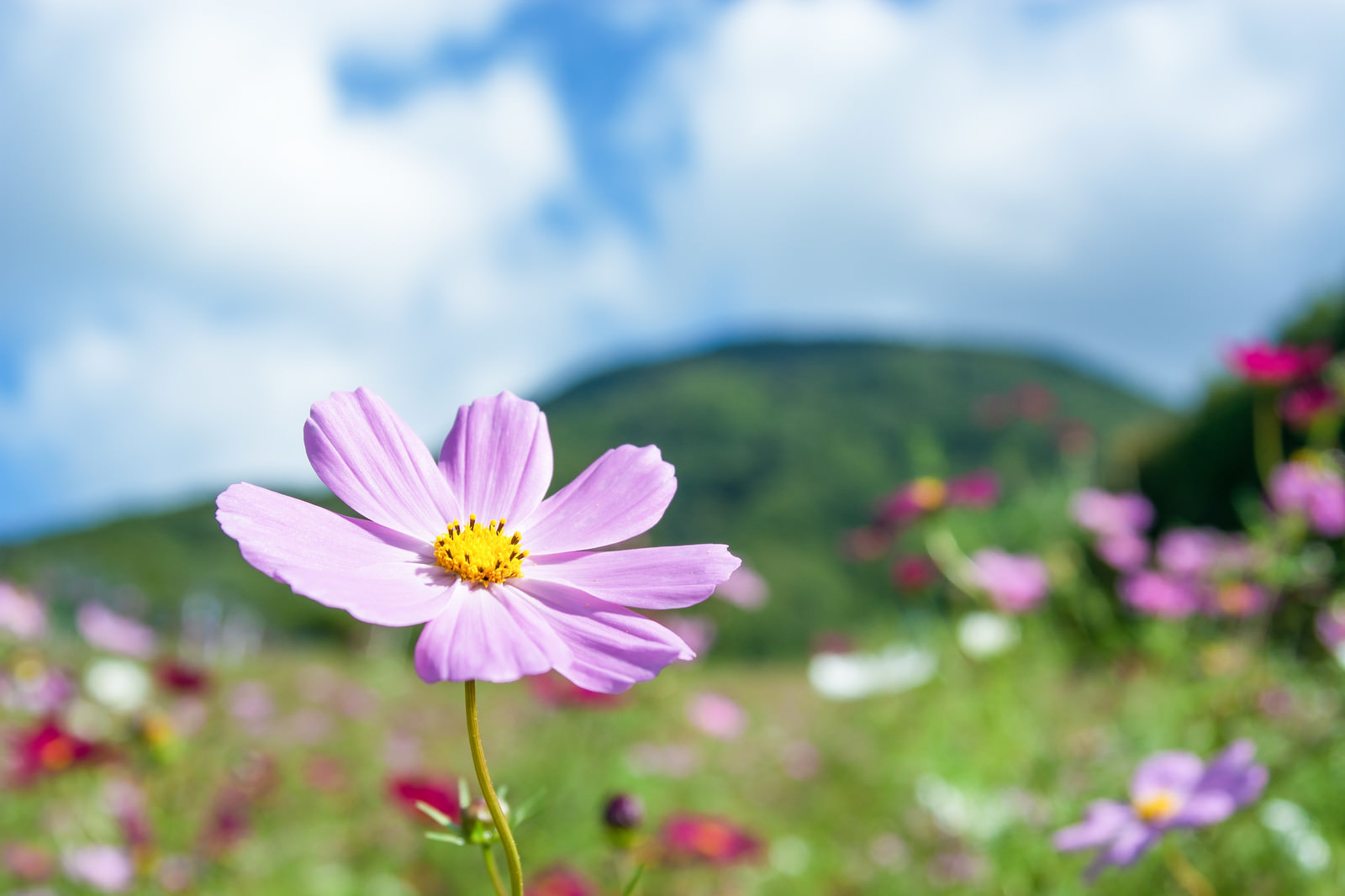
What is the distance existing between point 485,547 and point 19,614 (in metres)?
2.49

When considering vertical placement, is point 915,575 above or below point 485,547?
above

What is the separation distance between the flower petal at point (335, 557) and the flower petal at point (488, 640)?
0.01 metres

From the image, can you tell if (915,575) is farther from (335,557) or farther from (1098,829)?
(335,557)

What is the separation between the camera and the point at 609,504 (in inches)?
22.9

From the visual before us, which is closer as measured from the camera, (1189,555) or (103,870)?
(103,870)

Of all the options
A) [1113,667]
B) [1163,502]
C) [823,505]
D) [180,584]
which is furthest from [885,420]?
[1113,667]

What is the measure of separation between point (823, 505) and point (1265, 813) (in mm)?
36880

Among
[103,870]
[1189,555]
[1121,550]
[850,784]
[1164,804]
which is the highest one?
[850,784]

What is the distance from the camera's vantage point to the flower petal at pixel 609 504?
22.3 inches

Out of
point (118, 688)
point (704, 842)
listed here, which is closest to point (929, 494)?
point (704, 842)

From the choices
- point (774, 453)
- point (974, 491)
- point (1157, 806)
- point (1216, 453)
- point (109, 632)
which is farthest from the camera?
point (774, 453)

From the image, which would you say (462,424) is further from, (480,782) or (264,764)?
(264,764)

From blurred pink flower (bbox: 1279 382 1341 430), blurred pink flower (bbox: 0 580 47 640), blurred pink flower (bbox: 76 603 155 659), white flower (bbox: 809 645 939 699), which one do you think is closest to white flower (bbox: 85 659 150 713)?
blurred pink flower (bbox: 76 603 155 659)

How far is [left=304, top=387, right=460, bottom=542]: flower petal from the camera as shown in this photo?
538mm
